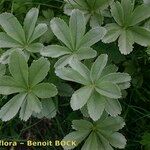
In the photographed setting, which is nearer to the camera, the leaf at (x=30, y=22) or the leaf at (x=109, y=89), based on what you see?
the leaf at (x=109, y=89)

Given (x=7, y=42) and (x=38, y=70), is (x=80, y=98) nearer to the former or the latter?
(x=38, y=70)

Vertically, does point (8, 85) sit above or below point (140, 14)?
below

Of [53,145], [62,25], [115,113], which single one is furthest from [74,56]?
[53,145]

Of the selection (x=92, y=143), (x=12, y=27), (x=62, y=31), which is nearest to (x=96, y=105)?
(x=92, y=143)

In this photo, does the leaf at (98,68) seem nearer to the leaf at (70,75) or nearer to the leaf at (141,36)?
the leaf at (70,75)

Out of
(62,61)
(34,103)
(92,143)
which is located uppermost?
(62,61)

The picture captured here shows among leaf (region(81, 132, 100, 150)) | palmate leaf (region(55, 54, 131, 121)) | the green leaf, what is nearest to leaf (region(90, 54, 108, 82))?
palmate leaf (region(55, 54, 131, 121))

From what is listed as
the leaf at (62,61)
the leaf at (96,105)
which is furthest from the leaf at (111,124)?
the leaf at (62,61)
